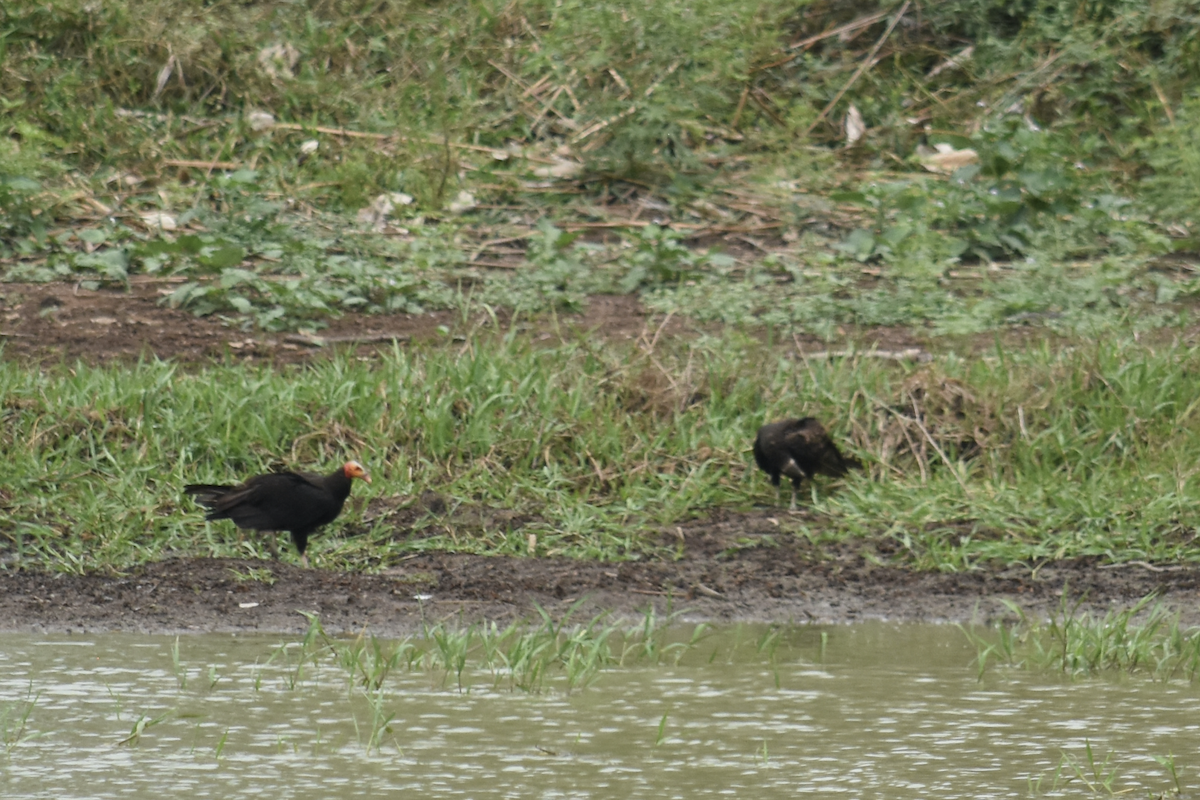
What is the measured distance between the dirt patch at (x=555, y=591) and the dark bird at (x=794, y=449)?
0.38 meters

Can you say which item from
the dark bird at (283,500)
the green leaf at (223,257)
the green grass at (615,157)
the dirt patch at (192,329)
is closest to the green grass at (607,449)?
the dark bird at (283,500)

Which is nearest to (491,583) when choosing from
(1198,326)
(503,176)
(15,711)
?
(15,711)

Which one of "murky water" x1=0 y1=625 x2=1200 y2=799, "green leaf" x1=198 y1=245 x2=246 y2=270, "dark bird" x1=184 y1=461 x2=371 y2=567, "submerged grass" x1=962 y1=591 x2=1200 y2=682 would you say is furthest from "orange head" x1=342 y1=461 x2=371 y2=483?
"green leaf" x1=198 y1=245 x2=246 y2=270

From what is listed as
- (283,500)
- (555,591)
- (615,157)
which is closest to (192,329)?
(283,500)

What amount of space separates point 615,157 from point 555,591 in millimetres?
5917

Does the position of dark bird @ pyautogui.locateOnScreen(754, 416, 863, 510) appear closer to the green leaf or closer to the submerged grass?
the submerged grass

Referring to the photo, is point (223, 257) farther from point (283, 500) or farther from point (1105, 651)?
point (1105, 651)

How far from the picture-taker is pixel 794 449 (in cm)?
712

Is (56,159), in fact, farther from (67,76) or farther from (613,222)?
(613,222)

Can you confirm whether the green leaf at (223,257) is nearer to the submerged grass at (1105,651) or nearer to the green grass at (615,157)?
the green grass at (615,157)

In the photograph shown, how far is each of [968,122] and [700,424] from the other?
19.5 feet

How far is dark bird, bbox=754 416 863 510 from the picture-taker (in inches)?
281

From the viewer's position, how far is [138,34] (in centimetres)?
1281

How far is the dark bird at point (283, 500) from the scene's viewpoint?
6457 mm
